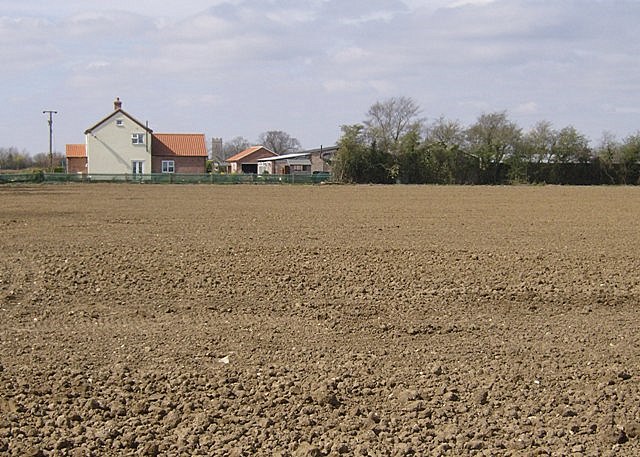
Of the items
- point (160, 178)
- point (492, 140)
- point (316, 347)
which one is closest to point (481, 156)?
point (492, 140)

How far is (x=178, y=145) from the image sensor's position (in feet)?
273

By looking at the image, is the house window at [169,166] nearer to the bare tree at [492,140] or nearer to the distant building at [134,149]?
the distant building at [134,149]

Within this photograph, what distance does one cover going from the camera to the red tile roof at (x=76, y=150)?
88.0 meters

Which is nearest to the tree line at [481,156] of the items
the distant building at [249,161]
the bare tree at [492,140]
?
the bare tree at [492,140]

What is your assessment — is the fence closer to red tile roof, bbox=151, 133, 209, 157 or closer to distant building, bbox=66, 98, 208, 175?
distant building, bbox=66, 98, 208, 175

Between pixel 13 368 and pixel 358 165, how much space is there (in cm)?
6507

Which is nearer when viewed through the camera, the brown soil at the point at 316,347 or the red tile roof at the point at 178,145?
the brown soil at the point at 316,347

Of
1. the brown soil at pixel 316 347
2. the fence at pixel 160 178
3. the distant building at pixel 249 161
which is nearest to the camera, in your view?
the brown soil at pixel 316 347

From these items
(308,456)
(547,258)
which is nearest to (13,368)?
(308,456)

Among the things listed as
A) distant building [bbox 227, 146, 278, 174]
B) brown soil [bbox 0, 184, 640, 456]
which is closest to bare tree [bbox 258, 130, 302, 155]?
distant building [bbox 227, 146, 278, 174]

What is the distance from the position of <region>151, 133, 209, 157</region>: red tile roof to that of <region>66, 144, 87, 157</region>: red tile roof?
1097 centimetres

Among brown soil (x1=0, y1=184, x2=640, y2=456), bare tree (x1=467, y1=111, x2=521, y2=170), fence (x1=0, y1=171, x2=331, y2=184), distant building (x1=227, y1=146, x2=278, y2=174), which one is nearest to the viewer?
brown soil (x1=0, y1=184, x2=640, y2=456)

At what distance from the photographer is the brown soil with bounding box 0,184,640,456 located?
19.7ft

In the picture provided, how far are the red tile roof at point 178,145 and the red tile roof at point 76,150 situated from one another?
1097 cm
